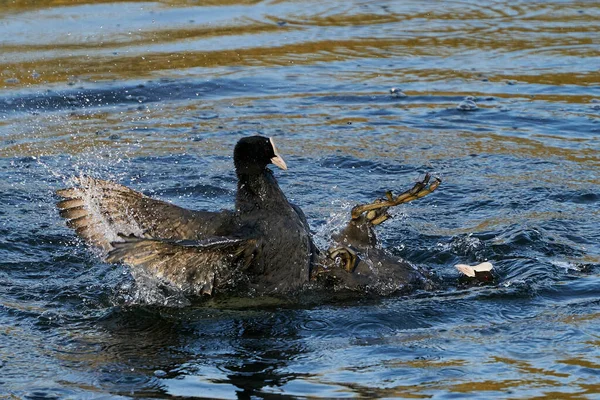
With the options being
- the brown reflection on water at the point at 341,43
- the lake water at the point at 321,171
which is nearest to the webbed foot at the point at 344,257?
the lake water at the point at 321,171

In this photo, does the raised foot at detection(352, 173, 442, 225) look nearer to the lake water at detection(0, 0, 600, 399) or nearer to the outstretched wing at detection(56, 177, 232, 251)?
the lake water at detection(0, 0, 600, 399)

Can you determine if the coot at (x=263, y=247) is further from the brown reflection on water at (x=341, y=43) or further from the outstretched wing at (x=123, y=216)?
the brown reflection on water at (x=341, y=43)

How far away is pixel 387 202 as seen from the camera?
5.73 meters

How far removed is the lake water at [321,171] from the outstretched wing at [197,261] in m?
0.14

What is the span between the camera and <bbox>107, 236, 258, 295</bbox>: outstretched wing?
17.6 feet

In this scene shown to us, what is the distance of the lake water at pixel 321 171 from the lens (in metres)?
4.79

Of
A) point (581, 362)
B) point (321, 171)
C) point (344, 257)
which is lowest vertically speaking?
point (581, 362)

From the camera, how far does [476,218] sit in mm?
6785

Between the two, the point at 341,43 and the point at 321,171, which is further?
the point at 341,43

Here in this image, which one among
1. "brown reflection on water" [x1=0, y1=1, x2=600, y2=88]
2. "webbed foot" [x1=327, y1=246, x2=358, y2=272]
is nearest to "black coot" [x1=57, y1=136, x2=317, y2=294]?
"webbed foot" [x1=327, y1=246, x2=358, y2=272]

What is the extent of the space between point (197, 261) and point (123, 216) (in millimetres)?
687

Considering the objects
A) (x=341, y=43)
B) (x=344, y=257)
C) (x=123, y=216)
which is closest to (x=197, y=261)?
(x=123, y=216)

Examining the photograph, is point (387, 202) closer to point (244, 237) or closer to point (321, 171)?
point (244, 237)

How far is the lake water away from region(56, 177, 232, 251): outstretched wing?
26cm
